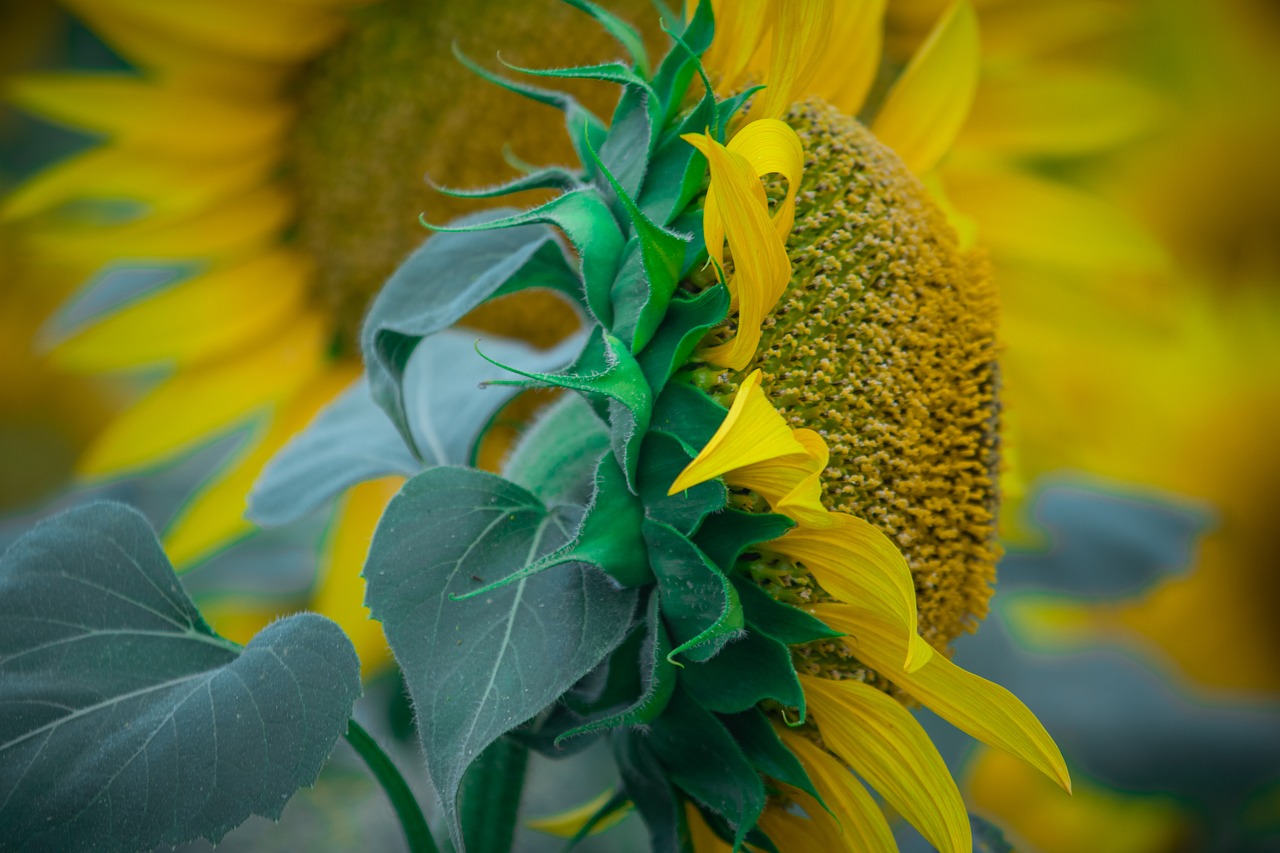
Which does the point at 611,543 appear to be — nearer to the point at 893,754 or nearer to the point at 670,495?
the point at 670,495

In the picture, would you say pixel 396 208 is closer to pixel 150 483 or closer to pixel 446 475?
pixel 150 483

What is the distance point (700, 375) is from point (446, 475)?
0.40 feet

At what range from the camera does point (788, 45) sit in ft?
1.86

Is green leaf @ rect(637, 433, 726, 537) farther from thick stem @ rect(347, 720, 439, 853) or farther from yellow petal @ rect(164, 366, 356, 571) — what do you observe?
yellow petal @ rect(164, 366, 356, 571)

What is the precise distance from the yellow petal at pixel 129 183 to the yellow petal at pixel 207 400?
0.48ft

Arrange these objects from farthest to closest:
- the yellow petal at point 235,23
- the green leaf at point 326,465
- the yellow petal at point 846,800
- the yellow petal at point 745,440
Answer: the yellow petal at point 235,23
the green leaf at point 326,465
the yellow petal at point 846,800
the yellow petal at point 745,440

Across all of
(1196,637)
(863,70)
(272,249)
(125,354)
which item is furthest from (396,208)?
(1196,637)

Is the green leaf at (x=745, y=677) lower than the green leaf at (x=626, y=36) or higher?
lower

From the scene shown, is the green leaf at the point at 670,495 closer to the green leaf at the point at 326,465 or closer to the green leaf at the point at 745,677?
the green leaf at the point at 745,677

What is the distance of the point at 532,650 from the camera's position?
0.49 m

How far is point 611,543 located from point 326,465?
10.3 inches

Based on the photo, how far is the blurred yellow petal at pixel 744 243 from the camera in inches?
19.1

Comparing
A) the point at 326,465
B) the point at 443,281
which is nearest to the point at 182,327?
the point at 326,465

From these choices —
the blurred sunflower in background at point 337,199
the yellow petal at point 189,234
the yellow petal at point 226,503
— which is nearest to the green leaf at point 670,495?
the blurred sunflower in background at point 337,199
